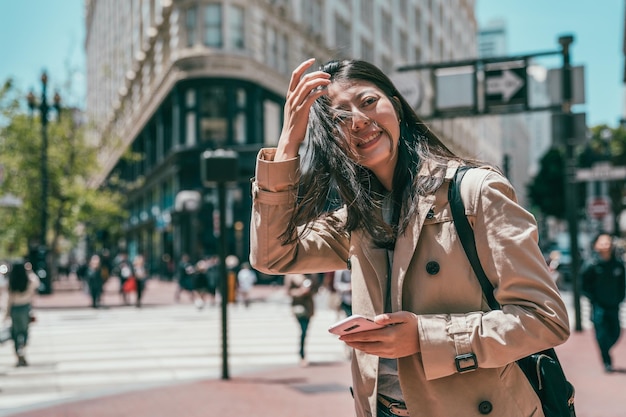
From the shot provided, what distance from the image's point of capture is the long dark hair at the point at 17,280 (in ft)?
35.5

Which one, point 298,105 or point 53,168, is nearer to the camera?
point 298,105

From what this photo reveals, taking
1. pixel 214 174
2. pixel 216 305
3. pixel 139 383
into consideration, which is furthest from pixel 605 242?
pixel 216 305

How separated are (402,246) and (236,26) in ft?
117

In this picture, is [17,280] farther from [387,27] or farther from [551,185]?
[551,185]

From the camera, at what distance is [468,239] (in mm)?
1802

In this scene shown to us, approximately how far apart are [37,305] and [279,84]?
62.1 feet

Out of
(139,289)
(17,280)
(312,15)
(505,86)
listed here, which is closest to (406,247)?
(17,280)

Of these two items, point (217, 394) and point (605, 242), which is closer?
point (217, 394)

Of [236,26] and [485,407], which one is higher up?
[236,26]

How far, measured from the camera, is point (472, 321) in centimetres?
173

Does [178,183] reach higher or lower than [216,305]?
higher

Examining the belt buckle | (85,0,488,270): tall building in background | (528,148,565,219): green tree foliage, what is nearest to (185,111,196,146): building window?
(85,0,488,270): tall building in background

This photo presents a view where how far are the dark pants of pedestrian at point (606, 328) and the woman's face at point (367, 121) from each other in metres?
7.80

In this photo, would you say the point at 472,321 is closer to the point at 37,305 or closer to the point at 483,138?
the point at 37,305
